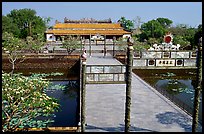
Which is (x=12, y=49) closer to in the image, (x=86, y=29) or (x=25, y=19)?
(x=86, y=29)

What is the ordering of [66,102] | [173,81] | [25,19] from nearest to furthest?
[66,102] < [173,81] < [25,19]

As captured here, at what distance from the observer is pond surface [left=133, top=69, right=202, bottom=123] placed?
11172mm

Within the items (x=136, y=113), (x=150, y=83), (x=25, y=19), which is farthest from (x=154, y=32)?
(x=136, y=113)

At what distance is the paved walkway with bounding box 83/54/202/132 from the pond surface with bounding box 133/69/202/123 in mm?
1854

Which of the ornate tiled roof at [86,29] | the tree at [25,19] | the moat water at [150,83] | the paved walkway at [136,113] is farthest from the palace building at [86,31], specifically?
the paved walkway at [136,113]

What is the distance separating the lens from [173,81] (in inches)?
543

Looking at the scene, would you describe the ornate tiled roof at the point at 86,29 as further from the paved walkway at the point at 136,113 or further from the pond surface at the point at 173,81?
the paved walkway at the point at 136,113

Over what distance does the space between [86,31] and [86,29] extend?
460 millimetres

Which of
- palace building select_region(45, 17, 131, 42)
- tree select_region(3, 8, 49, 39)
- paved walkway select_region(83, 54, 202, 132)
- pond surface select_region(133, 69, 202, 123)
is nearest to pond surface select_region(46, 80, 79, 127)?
paved walkway select_region(83, 54, 202, 132)

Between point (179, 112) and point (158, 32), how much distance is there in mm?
30344

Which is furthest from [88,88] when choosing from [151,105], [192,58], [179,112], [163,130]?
[192,58]

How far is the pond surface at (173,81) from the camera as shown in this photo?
11.2 m

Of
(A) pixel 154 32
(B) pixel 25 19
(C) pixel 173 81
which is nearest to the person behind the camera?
(C) pixel 173 81

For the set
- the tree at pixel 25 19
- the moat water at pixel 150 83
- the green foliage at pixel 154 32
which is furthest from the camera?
the tree at pixel 25 19
